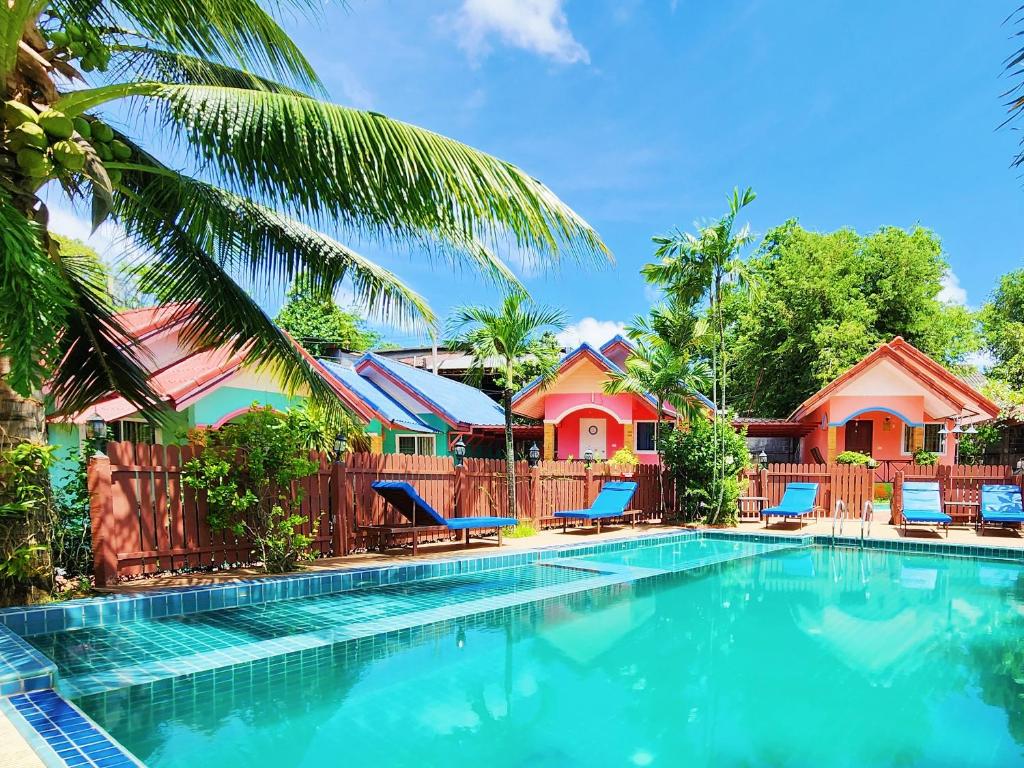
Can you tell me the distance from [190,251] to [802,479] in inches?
617

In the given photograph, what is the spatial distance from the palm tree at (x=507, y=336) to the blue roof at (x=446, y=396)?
8.67 meters

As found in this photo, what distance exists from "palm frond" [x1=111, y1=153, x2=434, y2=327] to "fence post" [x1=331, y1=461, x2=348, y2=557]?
2.90 meters

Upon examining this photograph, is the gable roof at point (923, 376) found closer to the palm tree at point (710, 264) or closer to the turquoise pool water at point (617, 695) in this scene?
the palm tree at point (710, 264)

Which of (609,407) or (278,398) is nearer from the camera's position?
(278,398)

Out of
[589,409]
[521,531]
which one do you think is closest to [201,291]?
[521,531]

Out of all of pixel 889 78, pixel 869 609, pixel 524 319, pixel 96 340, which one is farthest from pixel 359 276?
pixel 889 78

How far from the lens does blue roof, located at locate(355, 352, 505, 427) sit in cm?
2245

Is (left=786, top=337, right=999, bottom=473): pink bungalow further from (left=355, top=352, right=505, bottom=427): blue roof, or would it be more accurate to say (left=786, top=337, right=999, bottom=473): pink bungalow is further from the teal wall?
the teal wall

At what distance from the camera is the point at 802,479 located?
56.1 ft

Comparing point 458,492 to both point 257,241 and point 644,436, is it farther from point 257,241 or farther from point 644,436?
point 644,436

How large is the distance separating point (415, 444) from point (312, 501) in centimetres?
1295

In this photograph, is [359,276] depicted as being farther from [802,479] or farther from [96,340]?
[802,479]

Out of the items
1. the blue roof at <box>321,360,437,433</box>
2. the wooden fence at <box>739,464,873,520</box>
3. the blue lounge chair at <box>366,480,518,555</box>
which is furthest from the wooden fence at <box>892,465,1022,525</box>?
the blue roof at <box>321,360,437,433</box>

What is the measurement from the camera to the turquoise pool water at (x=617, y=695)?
4.06m
